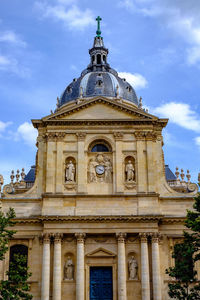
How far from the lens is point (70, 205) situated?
34.5 m

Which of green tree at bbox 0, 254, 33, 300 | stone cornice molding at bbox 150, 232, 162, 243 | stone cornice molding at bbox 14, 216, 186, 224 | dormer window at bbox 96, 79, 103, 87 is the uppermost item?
dormer window at bbox 96, 79, 103, 87

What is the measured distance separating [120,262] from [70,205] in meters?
5.13

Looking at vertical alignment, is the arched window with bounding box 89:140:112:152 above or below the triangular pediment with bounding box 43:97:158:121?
below

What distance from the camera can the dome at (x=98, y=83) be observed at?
49844 millimetres

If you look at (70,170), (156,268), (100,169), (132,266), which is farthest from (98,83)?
(156,268)

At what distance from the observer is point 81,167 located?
116ft

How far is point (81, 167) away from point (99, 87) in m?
16.0

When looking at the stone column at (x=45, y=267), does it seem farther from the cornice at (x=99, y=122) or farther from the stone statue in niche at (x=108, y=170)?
the cornice at (x=99, y=122)

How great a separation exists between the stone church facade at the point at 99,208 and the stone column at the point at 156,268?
0.21 feet

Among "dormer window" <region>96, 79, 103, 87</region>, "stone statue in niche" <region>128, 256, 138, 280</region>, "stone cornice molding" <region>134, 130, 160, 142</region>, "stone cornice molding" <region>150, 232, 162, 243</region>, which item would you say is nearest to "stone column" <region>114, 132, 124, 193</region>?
"stone cornice molding" <region>134, 130, 160, 142</region>

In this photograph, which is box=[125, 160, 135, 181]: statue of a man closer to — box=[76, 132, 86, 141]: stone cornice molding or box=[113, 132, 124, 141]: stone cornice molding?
box=[113, 132, 124, 141]: stone cornice molding

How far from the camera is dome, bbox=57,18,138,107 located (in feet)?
164

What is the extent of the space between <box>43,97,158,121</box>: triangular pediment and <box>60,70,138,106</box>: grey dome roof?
1209cm

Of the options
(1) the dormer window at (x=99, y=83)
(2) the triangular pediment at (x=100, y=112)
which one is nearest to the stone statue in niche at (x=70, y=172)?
(2) the triangular pediment at (x=100, y=112)
